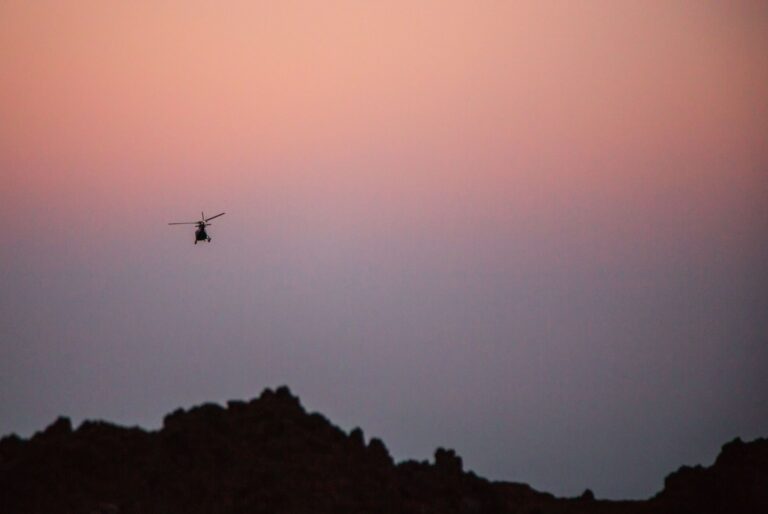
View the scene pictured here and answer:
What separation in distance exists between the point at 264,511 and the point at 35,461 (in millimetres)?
13527

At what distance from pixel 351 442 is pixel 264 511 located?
831 cm

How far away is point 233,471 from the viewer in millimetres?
87312

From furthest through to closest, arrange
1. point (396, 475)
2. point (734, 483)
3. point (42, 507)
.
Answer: point (734, 483) < point (396, 475) < point (42, 507)

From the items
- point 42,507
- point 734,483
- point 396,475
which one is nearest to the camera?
point 42,507

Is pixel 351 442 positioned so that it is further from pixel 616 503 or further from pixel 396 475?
pixel 616 503

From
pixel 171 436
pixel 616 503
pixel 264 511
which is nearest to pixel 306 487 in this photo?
pixel 264 511

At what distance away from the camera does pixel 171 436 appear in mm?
88125

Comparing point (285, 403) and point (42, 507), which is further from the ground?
point (285, 403)

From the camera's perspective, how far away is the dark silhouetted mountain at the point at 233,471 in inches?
3351

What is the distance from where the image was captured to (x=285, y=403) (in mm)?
92062

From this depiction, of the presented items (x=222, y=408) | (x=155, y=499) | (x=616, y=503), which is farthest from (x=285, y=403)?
(x=616, y=503)

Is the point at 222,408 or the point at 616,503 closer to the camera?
the point at 222,408

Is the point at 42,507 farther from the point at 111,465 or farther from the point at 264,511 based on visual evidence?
the point at 264,511

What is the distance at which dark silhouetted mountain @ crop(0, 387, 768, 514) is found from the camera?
85.1m
